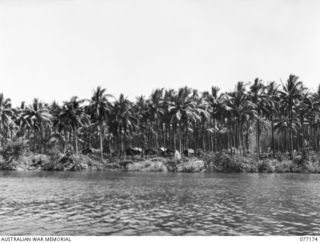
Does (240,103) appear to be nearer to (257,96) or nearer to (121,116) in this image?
(257,96)

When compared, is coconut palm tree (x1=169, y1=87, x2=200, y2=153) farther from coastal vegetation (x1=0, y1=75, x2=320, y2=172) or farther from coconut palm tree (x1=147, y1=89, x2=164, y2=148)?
coconut palm tree (x1=147, y1=89, x2=164, y2=148)

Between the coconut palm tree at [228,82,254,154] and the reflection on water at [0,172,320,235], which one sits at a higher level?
the coconut palm tree at [228,82,254,154]

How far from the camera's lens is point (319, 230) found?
19453 millimetres

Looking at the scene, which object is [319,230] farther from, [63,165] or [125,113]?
[125,113]

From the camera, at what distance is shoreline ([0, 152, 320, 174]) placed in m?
71.2

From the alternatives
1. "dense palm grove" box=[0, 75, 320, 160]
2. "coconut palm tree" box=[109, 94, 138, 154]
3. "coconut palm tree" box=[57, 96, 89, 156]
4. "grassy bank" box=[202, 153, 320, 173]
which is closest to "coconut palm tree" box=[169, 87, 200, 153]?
"dense palm grove" box=[0, 75, 320, 160]

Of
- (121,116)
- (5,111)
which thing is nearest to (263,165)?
(121,116)

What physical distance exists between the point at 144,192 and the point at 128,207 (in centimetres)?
975

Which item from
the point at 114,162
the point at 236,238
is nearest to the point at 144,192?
the point at 236,238

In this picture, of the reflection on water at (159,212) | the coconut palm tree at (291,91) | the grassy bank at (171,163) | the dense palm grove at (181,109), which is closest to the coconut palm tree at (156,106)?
the dense palm grove at (181,109)

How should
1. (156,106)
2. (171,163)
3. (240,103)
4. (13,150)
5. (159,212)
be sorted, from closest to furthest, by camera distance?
(159,212)
(171,163)
(13,150)
(240,103)
(156,106)

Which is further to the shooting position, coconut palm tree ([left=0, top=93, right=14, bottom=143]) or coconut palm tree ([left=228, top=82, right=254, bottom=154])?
coconut palm tree ([left=0, top=93, right=14, bottom=143])

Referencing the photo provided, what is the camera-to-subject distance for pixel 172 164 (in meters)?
75.9

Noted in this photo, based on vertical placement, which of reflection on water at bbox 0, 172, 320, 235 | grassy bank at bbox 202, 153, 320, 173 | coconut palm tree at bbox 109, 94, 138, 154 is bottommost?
reflection on water at bbox 0, 172, 320, 235
